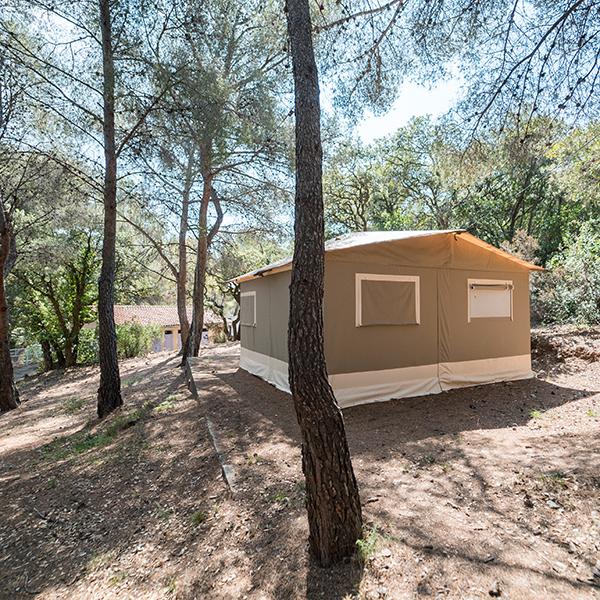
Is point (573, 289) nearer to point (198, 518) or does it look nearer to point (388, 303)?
point (388, 303)

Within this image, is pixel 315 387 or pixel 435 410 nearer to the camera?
pixel 315 387

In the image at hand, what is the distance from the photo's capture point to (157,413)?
194 inches

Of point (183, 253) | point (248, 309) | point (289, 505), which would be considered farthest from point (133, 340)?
point (289, 505)

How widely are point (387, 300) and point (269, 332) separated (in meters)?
2.17

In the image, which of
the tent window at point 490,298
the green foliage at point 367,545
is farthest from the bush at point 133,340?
the green foliage at point 367,545

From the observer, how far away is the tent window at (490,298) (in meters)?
5.69

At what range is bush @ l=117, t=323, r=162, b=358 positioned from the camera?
11992 mm

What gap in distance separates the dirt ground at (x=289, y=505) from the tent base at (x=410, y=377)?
0.23 meters

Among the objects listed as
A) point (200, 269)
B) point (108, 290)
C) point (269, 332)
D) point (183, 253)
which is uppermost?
point (183, 253)

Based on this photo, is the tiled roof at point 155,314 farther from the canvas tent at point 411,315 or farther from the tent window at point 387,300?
the tent window at point 387,300

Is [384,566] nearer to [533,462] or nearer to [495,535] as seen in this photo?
[495,535]

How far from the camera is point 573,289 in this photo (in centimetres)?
884

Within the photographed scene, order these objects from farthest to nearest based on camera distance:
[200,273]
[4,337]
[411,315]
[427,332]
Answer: [200,273], [4,337], [427,332], [411,315]

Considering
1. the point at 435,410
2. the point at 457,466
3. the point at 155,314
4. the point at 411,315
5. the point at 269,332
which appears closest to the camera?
the point at 457,466
